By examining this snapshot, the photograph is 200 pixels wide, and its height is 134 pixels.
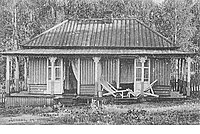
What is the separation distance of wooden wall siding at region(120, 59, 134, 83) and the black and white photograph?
0.19 feet

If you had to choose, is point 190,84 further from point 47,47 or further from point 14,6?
point 14,6

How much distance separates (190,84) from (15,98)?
933 cm

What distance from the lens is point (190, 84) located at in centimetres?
2361

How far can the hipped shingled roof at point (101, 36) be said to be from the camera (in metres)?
24.8

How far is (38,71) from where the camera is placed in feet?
84.2

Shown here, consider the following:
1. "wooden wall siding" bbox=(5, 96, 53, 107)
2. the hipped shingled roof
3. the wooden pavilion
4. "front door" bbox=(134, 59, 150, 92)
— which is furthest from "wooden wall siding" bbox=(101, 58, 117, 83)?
"wooden wall siding" bbox=(5, 96, 53, 107)

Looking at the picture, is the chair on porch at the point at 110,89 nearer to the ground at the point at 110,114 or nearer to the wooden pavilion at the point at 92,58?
the wooden pavilion at the point at 92,58

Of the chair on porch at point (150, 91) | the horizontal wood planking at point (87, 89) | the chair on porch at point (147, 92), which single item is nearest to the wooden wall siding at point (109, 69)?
the horizontal wood planking at point (87, 89)

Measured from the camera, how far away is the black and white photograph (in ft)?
74.3

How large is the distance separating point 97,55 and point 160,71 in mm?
3847

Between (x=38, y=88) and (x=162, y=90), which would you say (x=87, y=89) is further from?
(x=162, y=90)
